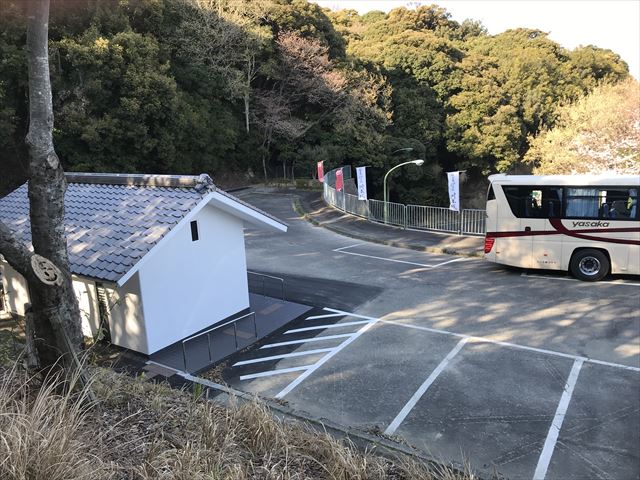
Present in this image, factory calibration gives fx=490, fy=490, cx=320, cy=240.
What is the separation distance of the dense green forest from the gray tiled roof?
14700 mm

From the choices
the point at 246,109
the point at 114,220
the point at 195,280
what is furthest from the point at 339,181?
the point at 114,220

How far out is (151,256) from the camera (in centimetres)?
970

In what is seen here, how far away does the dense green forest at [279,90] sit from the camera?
2597 centimetres

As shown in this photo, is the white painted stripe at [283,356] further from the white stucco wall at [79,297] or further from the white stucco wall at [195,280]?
the white stucco wall at [79,297]

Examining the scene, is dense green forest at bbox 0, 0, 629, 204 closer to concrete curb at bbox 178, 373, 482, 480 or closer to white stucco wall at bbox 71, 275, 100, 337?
white stucco wall at bbox 71, 275, 100, 337

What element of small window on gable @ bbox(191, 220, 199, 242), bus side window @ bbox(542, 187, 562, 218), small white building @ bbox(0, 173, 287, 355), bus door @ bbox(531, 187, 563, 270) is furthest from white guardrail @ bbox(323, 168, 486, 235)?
small window on gable @ bbox(191, 220, 199, 242)

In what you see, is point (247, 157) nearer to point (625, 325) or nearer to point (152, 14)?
point (152, 14)

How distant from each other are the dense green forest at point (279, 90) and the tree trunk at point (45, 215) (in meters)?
21.6

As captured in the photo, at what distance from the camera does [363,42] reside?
46.7 metres

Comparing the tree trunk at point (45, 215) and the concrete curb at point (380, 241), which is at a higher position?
the tree trunk at point (45, 215)

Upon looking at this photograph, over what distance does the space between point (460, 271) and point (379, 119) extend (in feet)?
79.1

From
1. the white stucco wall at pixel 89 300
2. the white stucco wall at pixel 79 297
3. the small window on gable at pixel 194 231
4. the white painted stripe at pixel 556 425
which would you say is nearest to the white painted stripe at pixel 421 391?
the white painted stripe at pixel 556 425

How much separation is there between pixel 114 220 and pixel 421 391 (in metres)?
7.54

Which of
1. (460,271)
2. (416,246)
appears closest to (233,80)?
(416,246)
